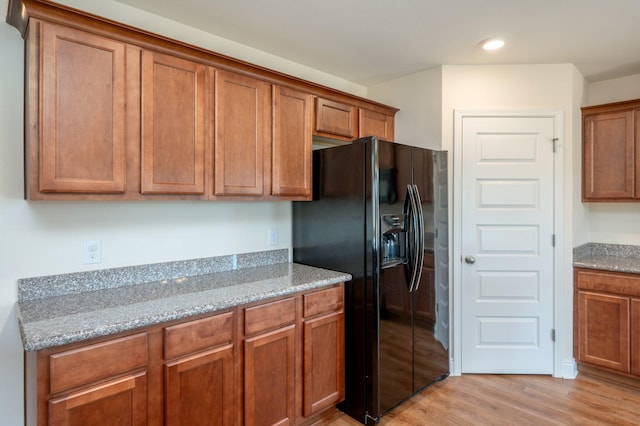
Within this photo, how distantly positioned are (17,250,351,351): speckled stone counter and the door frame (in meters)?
1.12

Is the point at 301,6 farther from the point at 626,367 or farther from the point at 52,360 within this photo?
the point at 626,367

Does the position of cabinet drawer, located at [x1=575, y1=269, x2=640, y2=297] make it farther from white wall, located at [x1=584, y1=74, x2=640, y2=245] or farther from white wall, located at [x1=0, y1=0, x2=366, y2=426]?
white wall, located at [x1=0, y1=0, x2=366, y2=426]

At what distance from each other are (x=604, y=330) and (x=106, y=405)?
10.9 feet

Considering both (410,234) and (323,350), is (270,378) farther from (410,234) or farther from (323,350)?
(410,234)

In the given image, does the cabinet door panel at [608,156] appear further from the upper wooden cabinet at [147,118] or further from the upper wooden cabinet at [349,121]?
the upper wooden cabinet at [147,118]

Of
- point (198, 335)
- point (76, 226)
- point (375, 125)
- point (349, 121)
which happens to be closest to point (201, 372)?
point (198, 335)

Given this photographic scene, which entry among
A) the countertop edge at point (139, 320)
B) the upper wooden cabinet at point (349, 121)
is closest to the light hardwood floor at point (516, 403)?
the countertop edge at point (139, 320)

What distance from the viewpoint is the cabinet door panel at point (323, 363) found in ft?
7.03

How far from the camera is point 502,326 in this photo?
2.91 metres

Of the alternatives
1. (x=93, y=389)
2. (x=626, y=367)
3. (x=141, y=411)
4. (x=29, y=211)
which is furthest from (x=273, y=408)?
(x=626, y=367)

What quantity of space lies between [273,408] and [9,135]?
189 cm

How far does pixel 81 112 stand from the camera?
1.62 meters

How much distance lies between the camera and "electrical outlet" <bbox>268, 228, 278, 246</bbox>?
2.70 metres

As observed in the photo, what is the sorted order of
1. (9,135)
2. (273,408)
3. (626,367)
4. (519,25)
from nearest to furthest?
1. (9,135)
2. (273,408)
3. (519,25)
4. (626,367)
